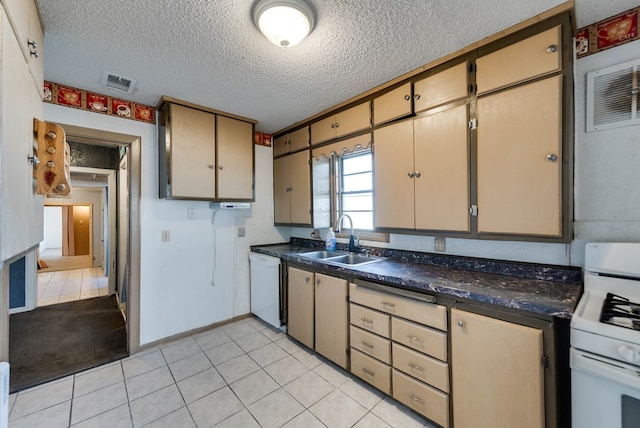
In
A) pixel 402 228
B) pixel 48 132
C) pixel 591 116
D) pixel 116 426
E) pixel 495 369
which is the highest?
pixel 591 116

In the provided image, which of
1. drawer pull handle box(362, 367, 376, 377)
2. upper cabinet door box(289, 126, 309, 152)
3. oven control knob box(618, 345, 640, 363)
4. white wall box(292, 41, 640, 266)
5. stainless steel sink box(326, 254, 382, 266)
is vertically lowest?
drawer pull handle box(362, 367, 376, 377)

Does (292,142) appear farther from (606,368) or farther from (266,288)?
(606,368)

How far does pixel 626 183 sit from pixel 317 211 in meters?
2.37

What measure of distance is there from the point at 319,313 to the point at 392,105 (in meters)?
1.92

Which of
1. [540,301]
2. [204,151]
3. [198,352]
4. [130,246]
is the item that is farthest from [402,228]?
[130,246]

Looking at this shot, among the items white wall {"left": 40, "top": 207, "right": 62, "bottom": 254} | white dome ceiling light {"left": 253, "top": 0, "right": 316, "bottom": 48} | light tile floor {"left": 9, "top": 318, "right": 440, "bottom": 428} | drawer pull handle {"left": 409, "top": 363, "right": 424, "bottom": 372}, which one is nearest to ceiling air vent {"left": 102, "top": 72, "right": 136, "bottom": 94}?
white dome ceiling light {"left": 253, "top": 0, "right": 316, "bottom": 48}

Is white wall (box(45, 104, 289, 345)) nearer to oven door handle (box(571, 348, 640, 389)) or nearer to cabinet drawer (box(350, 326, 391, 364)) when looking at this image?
cabinet drawer (box(350, 326, 391, 364))

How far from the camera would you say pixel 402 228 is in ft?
7.13

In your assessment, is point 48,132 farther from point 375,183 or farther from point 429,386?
point 429,386

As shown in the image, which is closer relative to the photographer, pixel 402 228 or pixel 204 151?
pixel 402 228

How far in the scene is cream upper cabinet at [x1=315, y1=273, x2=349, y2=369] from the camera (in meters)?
2.14

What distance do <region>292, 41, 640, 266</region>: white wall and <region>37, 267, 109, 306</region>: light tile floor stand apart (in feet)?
20.1

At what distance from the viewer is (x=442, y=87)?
1.89 m

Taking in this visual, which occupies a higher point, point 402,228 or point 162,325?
point 402,228
